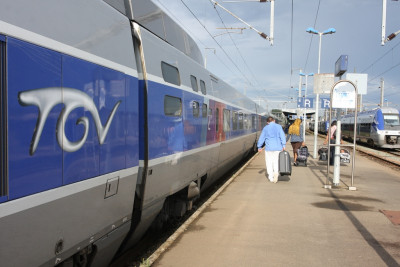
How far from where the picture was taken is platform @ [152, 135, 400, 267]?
4117mm

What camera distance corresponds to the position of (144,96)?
13.3ft

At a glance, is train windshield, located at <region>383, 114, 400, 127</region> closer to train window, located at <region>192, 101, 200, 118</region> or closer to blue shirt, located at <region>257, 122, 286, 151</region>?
blue shirt, located at <region>257, 122, 286, 151</region>

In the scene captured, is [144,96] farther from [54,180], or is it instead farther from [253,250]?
[253,250]

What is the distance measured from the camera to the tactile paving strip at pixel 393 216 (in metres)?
5.66

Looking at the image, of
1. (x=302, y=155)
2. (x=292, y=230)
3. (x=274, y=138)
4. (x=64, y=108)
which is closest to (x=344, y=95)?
(x=274, y=138)

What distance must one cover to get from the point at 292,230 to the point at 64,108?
377cm

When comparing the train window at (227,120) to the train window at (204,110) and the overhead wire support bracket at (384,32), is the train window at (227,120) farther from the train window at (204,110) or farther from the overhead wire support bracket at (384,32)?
the overhead wire support bracket at (384,32)

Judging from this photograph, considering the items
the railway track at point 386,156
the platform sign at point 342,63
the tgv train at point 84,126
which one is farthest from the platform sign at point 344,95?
the railway track at point 386,156

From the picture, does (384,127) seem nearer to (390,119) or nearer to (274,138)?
(390,119)

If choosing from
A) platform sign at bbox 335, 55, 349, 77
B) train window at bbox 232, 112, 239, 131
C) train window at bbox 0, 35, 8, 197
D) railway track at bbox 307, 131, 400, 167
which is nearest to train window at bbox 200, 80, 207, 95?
platform sign at bbox 335, 55, 349, 77

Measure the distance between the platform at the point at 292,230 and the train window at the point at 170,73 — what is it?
7.04 feet

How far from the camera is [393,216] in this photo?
5961 millimetres

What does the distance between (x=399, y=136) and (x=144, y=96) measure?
24.4 m

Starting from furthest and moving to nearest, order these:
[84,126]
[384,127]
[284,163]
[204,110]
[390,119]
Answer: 1. [390,119]
2. [384,127]
3. [284,163]
4. [204,110]
5. [84,126]
